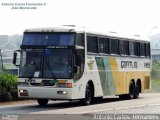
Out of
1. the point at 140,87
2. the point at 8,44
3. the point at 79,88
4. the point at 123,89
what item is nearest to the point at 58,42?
the point at 79,88

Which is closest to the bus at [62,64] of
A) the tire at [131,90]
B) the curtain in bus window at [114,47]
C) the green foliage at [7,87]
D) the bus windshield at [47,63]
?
the bus windshield at [47,63]

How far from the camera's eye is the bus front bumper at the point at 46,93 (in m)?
22.5

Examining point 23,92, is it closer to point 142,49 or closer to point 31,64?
point 31,64

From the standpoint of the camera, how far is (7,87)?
2862 cm

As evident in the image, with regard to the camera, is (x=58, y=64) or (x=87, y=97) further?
(x=87, y=97)

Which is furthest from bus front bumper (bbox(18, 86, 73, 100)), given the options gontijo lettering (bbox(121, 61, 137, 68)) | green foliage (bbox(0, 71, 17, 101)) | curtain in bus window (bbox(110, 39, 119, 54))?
gontijo lettering (bbox(121, 61, 137, 68))

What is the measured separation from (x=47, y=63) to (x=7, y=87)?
6.35 meters

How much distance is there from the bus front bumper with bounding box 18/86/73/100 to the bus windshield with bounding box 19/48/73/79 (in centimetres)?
54

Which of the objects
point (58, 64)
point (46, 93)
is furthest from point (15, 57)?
point (46, 93)

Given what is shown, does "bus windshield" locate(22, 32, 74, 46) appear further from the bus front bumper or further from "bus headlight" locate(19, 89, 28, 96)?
"bus headlight" locate(19, 89, 28, 96)

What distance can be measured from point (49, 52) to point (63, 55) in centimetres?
63

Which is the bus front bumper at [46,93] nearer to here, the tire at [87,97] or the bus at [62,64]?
the bus at [62,64]

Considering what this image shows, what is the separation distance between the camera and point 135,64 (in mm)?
30672

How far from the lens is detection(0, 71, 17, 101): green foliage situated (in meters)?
28.1
